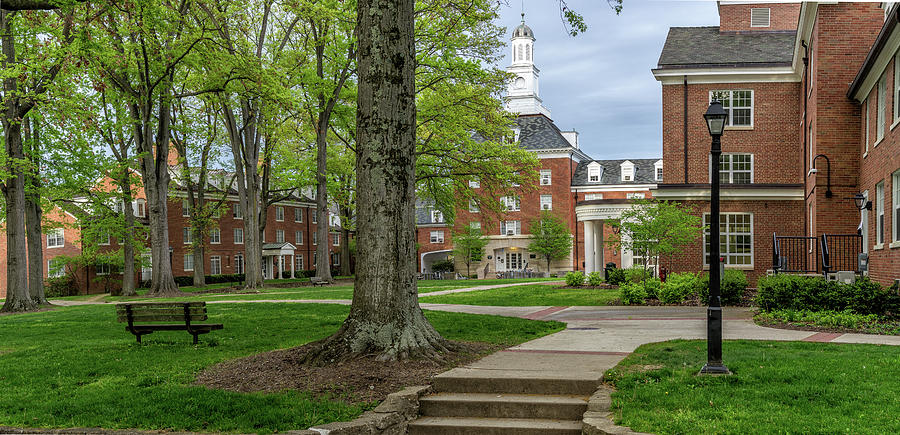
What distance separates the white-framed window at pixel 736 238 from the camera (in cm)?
2688

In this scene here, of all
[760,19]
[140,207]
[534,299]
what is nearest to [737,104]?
[760,19]

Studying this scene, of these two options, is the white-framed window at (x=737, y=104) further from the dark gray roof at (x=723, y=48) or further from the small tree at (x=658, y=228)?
the small tree at (x=658, y=228)

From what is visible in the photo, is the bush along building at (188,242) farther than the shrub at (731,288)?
Yes

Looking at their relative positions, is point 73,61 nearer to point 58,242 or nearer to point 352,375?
point 352,375

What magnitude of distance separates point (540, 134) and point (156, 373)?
63.5 metres

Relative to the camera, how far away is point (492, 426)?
723 centimetres

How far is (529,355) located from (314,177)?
36987 mm

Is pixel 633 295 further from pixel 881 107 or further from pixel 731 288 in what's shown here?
pixel 881 107

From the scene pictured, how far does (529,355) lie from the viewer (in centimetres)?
1009

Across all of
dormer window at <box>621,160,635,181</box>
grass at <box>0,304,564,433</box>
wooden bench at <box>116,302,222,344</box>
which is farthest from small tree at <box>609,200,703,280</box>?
dormer window at <box>621,160,635,181</box>

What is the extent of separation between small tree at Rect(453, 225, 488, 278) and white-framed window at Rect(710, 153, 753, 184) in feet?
119

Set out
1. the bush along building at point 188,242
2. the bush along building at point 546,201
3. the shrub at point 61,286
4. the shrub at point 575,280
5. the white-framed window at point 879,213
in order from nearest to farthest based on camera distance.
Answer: the white-framed window at point 879,213 → the shrub at point 575,280 → the shrub at point 61,286 → the bush along building at point 188,242 → the bush along building at point 546,201

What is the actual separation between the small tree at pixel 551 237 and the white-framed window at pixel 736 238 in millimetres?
37641

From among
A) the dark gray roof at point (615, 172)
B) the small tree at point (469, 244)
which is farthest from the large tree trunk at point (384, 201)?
the dark gray roof at point (615, 172)
